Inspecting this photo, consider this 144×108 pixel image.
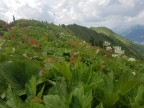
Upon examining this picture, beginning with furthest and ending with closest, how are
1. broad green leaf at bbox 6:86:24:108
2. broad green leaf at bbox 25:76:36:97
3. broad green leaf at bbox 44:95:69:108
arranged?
1. broad green leaf at bbox 25:76:36:97
2. broad green leaf at bbox 6:86:24:108
3. broad green leaf at bbox 44:95:69:108

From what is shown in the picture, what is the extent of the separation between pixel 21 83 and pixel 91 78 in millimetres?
958

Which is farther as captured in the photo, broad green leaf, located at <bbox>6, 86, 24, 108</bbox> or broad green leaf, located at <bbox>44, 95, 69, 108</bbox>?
broad green leaf, located at <bbox>6, 86, 24, 108</bbox>

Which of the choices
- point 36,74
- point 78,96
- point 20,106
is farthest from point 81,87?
point 36,74

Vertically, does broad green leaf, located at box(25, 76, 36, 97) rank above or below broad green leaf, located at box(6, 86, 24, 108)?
above

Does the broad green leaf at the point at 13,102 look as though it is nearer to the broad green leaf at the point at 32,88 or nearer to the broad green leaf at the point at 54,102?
the broad green leaf at the point at 32,88

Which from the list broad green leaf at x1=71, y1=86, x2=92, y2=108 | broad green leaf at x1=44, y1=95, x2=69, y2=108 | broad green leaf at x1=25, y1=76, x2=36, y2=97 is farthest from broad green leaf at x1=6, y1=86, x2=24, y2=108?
broad green leaf at x1=71, y1=86, x2=92, y2=108

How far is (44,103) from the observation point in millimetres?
2848

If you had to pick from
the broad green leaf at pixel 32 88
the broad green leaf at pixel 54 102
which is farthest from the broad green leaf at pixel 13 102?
the broad green leaf at pixel 54 102

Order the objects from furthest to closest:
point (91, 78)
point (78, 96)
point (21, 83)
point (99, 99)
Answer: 1. point (21, 83)
2. point (91, 78)
3. point (99, 99)
4. point (78, 96)

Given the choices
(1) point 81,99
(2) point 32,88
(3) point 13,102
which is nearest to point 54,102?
(1) point 81,99

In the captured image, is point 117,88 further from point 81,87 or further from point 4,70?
point 4,70

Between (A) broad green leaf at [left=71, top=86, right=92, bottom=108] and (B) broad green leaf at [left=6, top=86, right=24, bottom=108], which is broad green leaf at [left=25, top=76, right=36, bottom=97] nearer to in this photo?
(B) broad green leaf at [left=6, top=86, right=24, bottom=108]

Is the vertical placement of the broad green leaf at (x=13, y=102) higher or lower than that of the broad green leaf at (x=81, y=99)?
lower

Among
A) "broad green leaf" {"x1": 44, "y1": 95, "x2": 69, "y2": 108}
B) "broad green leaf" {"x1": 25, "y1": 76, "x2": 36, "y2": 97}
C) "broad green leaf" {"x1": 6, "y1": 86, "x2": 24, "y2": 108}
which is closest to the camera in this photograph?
"broad green leaf" {"x1": 44, "y1": 95, "x2": 69, "y2": 108}
